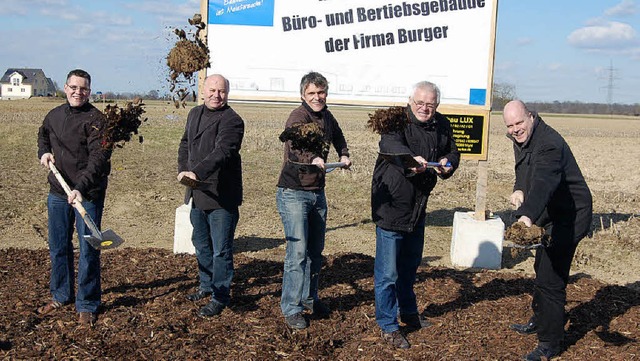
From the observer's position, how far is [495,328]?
232 inches

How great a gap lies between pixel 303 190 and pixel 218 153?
778 mm

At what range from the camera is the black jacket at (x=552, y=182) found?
4.80m

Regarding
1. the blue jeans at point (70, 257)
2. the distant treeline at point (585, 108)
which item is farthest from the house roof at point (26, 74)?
the blue jeans at point (70, 257)

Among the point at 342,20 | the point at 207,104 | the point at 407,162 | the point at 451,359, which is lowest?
the point at 451,359

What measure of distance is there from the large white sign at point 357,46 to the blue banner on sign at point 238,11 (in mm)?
14

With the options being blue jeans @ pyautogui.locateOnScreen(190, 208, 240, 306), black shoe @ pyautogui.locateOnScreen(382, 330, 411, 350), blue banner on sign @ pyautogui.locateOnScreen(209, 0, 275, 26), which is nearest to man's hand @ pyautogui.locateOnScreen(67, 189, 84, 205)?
blue jeans @ pyautogui.locateOnScreen(190, 208, 240, 306)

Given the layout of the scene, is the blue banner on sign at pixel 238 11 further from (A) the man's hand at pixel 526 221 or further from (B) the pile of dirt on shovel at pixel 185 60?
(A) the man's hand at pixel 526 221

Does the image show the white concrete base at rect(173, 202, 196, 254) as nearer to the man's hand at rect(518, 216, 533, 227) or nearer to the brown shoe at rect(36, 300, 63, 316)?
the brown shoe at rect(36, 300, 63, 316)

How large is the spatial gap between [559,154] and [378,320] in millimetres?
1969

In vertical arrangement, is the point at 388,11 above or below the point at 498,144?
above

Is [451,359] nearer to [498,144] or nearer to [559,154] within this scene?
[559,154]

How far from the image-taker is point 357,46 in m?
9.09

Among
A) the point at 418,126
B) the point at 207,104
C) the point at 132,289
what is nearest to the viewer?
the point at 418,126

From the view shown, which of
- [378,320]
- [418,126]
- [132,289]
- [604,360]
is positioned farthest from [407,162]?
[132,289]
